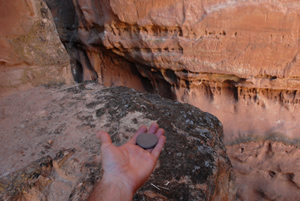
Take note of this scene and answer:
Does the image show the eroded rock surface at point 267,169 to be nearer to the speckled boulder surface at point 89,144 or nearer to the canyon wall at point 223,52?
the canyon wall at point 223,52

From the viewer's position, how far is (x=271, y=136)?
311cm

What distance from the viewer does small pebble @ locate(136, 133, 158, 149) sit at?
1.10 meters

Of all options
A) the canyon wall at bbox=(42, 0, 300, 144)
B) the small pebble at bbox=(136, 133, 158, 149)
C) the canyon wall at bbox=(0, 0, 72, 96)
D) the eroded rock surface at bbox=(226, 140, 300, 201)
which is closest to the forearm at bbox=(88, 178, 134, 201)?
the small pebble at bbox=(136, 133, 158, 149)

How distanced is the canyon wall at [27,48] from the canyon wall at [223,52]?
1253 mm

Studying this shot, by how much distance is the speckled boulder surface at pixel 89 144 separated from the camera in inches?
39.3

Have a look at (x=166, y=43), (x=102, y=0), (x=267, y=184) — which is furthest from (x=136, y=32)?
(x=267, y=184)

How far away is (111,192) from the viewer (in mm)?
796

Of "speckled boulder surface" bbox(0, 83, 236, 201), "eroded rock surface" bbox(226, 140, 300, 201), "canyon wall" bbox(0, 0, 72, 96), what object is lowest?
"eroded rock surface" bbox(226, 140, 300, 201)

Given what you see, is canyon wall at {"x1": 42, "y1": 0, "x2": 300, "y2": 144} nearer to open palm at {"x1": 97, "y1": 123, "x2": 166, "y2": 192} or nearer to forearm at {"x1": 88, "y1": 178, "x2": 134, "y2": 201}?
open palm at {"x1": 97, "y1": 123, "x2": 166, "y2": 192}

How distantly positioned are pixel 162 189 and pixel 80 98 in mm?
1382

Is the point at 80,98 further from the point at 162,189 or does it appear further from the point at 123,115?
the point at 162,189

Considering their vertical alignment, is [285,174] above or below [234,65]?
below

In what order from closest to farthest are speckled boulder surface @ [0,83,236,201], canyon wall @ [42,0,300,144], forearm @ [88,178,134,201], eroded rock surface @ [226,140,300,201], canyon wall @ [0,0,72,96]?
forearm @ [88,178,134,201] → speckled boulder surface @ [0,83,236,201] → canyon wall @ [0,0,72,96] → canyon wall @ [42,0,300,144] → eroded rock surface @ [226,140,300,201]

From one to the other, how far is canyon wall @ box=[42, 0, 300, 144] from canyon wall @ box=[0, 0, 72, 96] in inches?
49.3
